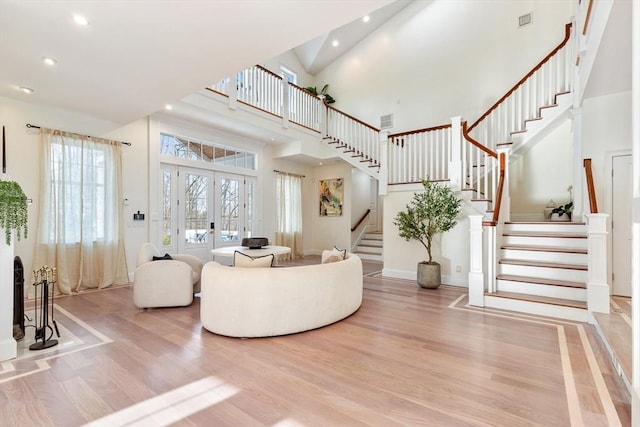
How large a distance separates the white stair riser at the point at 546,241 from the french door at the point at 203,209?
5.47 m

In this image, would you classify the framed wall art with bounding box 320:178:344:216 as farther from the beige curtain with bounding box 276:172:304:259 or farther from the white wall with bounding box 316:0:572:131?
the white wall with bounding box 316:0:572:131

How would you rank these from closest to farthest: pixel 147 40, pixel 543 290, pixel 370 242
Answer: pixel 147 40
pixel 543 290
pixel 370 242

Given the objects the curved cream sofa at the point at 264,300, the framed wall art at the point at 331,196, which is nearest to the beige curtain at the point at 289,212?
the framed wall art at the point at 331,196

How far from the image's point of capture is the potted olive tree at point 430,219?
5129 millimetres

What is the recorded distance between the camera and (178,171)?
20.4 ft

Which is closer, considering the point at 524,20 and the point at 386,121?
the point at 524,20

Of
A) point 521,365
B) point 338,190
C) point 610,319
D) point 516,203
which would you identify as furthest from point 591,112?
point 338,190

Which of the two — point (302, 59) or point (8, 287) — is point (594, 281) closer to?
point (8, 287)

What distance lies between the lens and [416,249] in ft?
19.4

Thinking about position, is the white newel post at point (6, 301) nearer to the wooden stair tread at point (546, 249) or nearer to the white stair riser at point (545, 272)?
the white stair riser at point (545, 272)

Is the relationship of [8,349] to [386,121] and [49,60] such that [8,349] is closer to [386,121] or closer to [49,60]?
[49,60]

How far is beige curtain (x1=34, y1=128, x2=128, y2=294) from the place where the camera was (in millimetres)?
4590

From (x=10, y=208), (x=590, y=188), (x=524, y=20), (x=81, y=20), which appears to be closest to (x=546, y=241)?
(x=590, y=188)

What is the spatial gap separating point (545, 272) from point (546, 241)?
633 millimetres
